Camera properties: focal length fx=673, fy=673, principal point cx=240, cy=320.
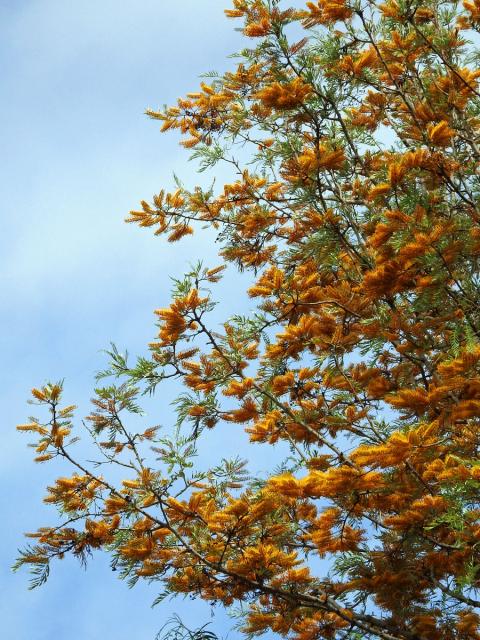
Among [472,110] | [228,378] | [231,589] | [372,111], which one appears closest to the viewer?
[231,589]

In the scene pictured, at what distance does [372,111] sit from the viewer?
6.22 meters

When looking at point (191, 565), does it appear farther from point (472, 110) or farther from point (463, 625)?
point (472, 110)

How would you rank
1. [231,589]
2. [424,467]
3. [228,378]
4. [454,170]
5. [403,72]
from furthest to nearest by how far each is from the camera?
[403,72] < [454,170] < [228,378] < [231,589] < [424,467]

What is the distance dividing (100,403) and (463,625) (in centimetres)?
242

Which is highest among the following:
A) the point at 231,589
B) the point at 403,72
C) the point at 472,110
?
the point at 403,72

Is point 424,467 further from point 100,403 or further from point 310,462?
point 100,403

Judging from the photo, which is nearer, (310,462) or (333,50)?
(310,462)

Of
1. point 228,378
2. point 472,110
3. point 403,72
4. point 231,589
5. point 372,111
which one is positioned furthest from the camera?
point 372,111

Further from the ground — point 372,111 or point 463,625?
point 372,111

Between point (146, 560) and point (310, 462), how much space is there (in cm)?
110

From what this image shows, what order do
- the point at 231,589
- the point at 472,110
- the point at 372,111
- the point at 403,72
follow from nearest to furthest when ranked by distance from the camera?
1. the point at 231,589
2. the point at 472,110
3. the point at 403,72
4. the point at 372,111

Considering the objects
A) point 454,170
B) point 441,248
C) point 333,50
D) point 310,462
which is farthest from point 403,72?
point 310,462

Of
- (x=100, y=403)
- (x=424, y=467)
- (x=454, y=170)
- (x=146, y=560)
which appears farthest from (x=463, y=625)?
(x=454, y=170)

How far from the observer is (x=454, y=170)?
4488mm
